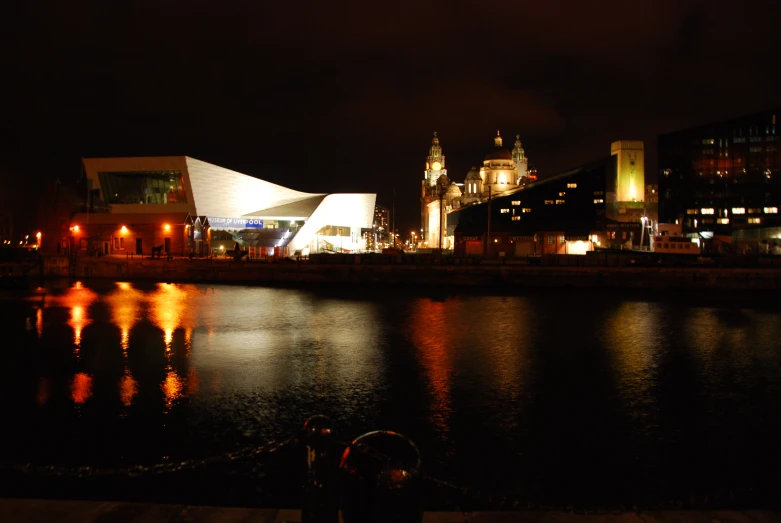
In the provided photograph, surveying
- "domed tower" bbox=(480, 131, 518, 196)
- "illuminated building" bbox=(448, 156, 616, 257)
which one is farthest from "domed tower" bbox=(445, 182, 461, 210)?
"illuminated building" bbox=(448, 156, 616, 257)

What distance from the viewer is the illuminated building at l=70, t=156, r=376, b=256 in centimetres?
6131

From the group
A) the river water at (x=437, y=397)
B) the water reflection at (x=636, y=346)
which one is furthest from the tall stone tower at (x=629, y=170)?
the river water at (x=437, y=397)

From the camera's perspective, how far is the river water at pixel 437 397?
280 inches

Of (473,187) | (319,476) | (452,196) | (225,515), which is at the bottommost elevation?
(225,515)

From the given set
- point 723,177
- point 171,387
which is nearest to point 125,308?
point 171,387

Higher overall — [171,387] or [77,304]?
[77,304]

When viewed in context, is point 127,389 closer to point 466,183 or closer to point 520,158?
point 466,183

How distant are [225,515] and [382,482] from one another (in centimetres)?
181

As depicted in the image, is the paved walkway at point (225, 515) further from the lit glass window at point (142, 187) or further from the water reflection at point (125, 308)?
the lit glass window at point (142, 187)

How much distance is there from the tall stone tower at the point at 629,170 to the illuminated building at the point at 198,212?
4207 centimetres

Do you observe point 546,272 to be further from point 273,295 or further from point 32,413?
point 32,413

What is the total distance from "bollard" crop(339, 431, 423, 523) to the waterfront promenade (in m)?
34.2

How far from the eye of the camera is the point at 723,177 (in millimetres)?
92375

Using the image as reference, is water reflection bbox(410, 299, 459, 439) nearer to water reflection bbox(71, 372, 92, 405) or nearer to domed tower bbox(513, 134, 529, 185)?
water reflection bbox(71, 372, 92, 405)
